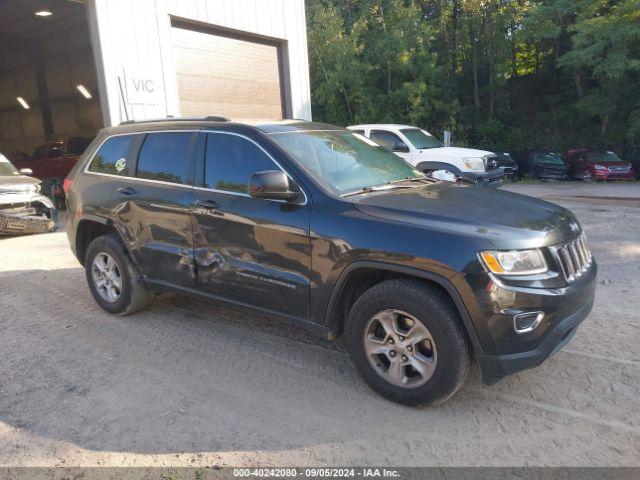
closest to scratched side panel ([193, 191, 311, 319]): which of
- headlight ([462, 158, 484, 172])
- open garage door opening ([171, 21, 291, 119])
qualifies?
open garage door opening ([171, 21, 291, 119])

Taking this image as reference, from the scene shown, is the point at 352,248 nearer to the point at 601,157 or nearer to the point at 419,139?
the point at 419,139

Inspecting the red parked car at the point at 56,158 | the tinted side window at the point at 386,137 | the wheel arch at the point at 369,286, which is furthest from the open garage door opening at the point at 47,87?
the wheel arch at the point at 369,286

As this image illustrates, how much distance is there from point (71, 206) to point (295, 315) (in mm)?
3037

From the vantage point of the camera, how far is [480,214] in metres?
3.32

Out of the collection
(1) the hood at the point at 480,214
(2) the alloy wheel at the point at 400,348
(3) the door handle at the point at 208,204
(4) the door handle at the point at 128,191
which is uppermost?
(4) the door handle at the point at 128,191

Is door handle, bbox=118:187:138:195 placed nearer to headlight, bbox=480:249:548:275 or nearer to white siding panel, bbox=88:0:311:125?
headlight, bbox=480:249:548:275

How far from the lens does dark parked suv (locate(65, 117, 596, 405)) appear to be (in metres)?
3.04

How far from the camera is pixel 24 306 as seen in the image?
5.54 meters

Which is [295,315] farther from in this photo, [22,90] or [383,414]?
[22,90]

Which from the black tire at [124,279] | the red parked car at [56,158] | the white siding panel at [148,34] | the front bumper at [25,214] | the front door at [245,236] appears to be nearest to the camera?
the front door at [245,236]

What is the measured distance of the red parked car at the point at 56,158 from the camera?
48.5 feet

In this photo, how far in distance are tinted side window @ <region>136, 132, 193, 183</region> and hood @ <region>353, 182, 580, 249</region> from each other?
1669 mm

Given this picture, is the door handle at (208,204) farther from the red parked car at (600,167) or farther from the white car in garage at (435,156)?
the red parked car at (600,167)

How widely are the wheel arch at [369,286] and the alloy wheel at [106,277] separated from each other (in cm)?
238
